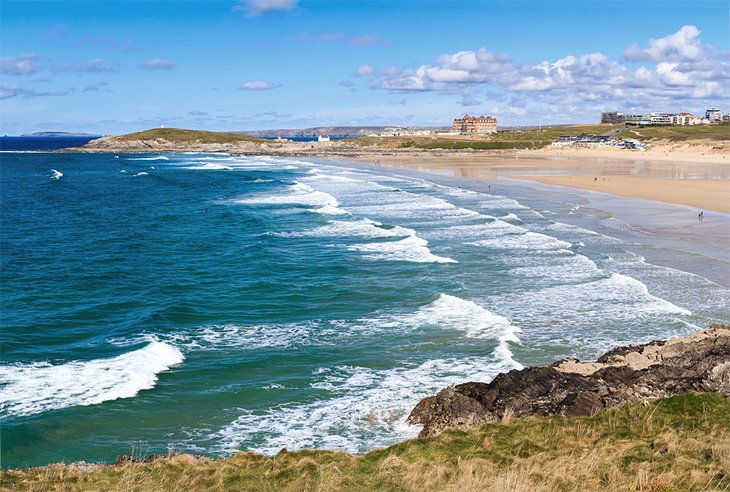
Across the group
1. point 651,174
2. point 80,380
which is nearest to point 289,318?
point 80,380

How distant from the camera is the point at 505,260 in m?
33.1

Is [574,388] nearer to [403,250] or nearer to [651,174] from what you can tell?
[403,250]

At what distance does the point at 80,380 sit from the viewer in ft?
59.7

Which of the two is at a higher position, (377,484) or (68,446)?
(377,484)

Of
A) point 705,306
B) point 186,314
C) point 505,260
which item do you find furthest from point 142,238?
point 705,306

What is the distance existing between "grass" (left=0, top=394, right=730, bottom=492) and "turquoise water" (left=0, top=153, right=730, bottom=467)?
2.81 metres

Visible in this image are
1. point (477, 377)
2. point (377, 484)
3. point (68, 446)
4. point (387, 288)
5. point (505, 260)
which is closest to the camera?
point (377, 484)

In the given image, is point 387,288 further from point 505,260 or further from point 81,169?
point 81,169

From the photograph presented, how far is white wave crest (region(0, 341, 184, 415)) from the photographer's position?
1681cm

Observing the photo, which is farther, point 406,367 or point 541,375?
point 406,367

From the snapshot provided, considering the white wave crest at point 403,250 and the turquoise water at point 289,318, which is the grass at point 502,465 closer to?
the turquoise water at point 289,318

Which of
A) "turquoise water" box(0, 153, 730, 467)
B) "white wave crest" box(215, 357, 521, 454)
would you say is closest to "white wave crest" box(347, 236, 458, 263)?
"turquoise water" box(0, 153, 730, 467)

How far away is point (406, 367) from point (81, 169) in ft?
369

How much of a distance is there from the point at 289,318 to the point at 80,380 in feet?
26.0
